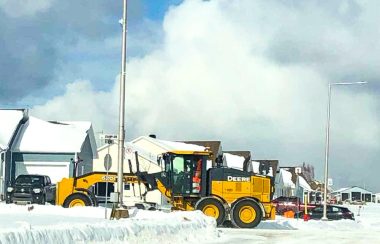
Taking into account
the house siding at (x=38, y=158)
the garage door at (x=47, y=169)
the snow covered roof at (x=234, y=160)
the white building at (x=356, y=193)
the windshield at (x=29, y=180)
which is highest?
the snow covered roof at (x=234, y=160)

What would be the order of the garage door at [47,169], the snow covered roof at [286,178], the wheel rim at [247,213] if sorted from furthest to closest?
the snow covered roof at [286,178], the garage door at [47,169], the wheel rim at [247,213]

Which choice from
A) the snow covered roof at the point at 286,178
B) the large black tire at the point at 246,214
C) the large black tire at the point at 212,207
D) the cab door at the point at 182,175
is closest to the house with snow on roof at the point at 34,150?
the cab door at the point at 182,175

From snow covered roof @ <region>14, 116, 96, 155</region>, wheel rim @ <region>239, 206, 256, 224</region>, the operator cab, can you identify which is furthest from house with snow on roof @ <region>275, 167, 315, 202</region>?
the operator cab

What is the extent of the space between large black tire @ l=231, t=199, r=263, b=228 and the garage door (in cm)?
1944

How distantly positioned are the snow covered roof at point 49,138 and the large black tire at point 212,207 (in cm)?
1900

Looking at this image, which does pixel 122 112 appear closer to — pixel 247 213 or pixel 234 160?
pixel 247 213

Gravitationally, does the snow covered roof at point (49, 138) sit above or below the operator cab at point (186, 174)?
above

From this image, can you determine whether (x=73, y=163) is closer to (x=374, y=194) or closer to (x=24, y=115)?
(x=24, y=115)

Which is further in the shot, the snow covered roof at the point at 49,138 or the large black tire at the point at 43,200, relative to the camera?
the snow covered roof at the point at 49,138

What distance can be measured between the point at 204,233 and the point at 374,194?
16685cm

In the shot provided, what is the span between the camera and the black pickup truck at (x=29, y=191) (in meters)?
38.4

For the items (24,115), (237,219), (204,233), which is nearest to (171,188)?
(237,219)

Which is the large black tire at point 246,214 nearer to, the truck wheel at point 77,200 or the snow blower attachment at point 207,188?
the snow blower attachment at point 207,188

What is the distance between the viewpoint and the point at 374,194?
605 ft
